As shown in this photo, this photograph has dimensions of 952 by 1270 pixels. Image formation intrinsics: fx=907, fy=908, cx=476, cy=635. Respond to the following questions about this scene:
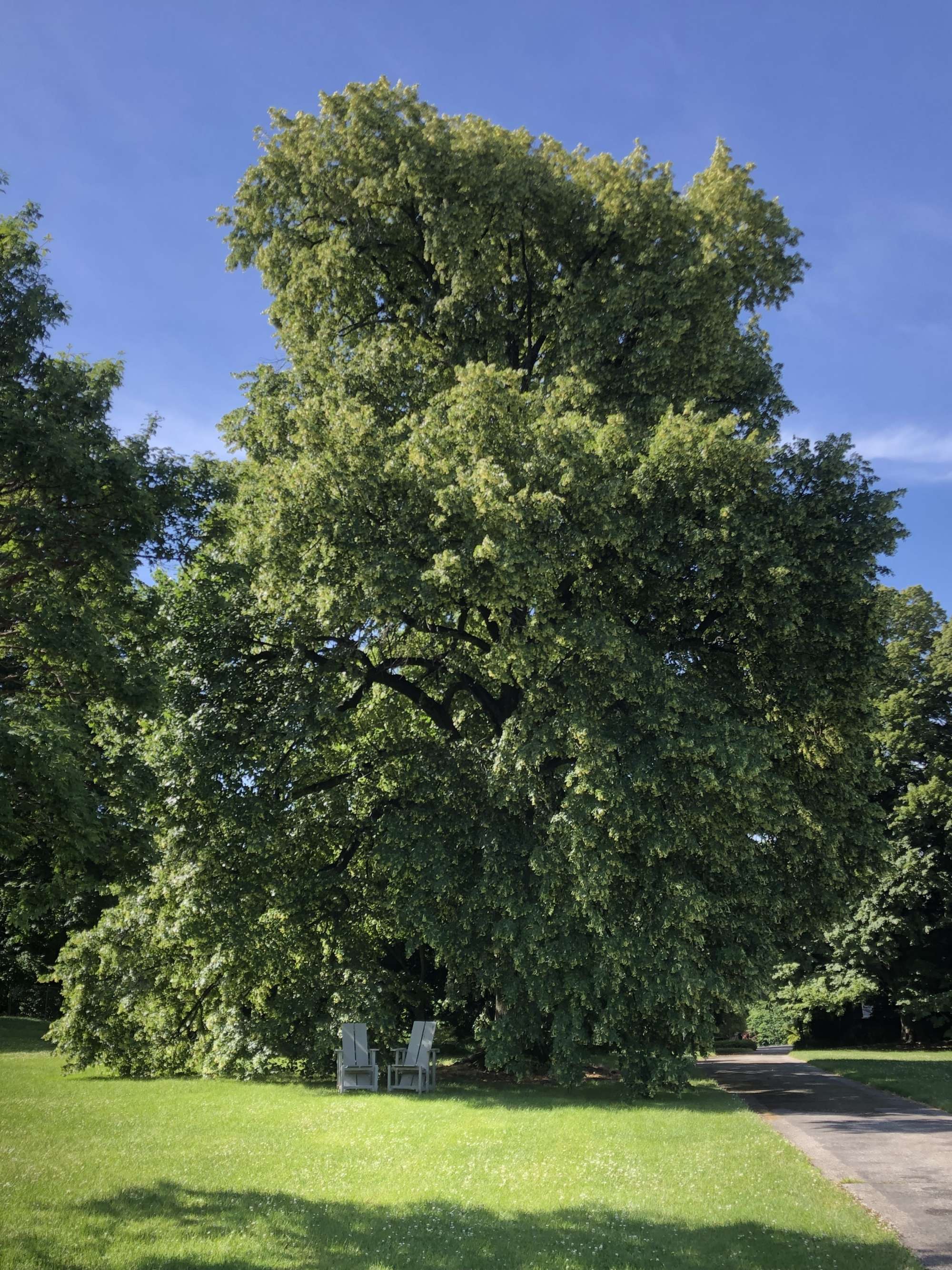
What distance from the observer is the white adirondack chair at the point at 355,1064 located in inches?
639

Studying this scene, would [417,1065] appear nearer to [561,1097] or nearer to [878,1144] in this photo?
[561,1097]

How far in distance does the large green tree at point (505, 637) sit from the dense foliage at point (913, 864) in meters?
15.3

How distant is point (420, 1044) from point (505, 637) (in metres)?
7.64

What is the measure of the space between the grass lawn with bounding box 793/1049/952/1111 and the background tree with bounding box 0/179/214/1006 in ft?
46.5

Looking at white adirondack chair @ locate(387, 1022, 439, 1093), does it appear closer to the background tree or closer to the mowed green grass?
the mowed green grass

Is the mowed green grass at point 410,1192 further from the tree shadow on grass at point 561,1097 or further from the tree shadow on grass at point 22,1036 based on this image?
the tree shadow on grass at point 22,1036

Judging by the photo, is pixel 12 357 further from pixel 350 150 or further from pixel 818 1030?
pixel 818 1030

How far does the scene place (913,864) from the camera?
102 feet

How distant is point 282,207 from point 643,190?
8.12 m

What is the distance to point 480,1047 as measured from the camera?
74.2 ft

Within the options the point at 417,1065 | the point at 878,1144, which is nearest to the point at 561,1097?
the point at 417,1065

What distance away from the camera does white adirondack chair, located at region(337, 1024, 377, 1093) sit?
1623 centimetres

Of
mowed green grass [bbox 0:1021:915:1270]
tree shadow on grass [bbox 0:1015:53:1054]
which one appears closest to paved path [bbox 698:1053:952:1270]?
mowed green grass [bbox 0:1021:915:1270]

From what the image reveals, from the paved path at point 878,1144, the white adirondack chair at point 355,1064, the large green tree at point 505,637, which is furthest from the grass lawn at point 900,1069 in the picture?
the white adirondack chair at point 355,1064
